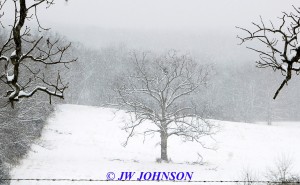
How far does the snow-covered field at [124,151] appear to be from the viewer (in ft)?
67.2

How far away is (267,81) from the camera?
209 feet

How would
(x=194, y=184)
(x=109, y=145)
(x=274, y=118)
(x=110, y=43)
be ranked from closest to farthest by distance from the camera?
(x=194, y=184) < (x=109, y=145) < (x=274, y=118) < (x=110, y=43)

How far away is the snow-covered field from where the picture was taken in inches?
806

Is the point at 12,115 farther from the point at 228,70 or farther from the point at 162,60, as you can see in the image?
the point at 228,70

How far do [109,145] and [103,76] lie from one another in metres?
41.1

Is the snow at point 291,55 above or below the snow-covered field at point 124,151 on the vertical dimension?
above

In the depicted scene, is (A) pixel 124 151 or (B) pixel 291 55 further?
(A) pixel 124 151

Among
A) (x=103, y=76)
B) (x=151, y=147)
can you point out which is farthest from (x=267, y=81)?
(x=151, y=147)

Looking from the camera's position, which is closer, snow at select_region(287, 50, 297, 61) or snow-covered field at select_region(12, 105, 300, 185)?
snow at select_region(287, 50, 297, 61)

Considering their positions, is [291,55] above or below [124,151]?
above

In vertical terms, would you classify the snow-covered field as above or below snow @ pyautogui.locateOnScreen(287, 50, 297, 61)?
below

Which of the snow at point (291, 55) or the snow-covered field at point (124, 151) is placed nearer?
the snow at point (291, 55)

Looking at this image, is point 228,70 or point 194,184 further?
point 228,70

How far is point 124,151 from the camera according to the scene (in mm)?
28688
